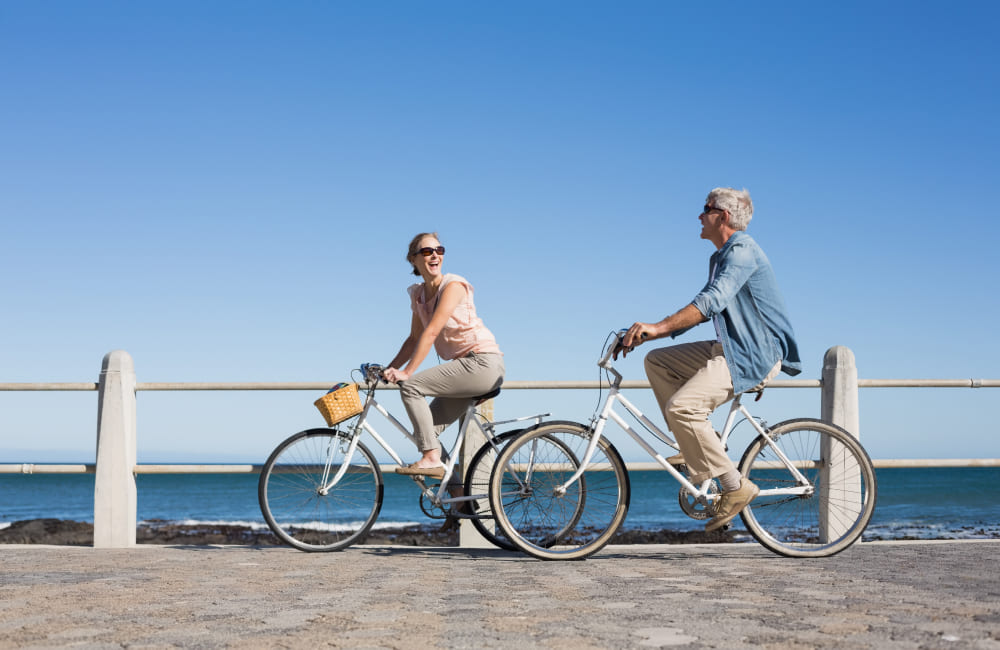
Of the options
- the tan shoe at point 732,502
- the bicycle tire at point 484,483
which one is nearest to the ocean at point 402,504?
the bicycle tire at point 484,483

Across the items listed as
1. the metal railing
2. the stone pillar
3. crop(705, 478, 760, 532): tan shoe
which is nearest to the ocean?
the metal railing

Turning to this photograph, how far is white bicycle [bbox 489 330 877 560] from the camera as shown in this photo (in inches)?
184

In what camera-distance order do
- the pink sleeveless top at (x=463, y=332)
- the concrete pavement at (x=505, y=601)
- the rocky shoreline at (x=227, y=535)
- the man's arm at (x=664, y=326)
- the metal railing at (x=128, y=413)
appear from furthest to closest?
1. the rocky shoreline at (x=227, y=535)
2. the metal railing at (x=128, y=413)
3. the pink sleeveless top at (x=463, y=332)
4. the man's arm at (x=664, y=326)
5. the concrete pavement at (x=505, y=601)

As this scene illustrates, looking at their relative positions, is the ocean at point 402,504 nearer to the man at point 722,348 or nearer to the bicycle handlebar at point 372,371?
the man at point 722,348

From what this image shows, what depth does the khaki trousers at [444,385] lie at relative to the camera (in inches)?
196

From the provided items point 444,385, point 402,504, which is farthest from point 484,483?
point 402,504

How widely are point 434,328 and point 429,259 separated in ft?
1.41

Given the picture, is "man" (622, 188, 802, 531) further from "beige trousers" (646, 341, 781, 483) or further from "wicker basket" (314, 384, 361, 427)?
"wicker basket" (314, 384, 361, 427)

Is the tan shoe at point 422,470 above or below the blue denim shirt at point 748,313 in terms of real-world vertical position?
below

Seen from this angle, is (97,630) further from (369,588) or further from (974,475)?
→ (974,475)

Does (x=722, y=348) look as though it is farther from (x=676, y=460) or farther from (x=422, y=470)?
(x=422, y=470)

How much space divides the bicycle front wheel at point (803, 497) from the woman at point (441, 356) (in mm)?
1464

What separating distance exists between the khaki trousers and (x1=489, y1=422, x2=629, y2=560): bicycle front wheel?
451 mm

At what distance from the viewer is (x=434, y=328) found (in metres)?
4.90
